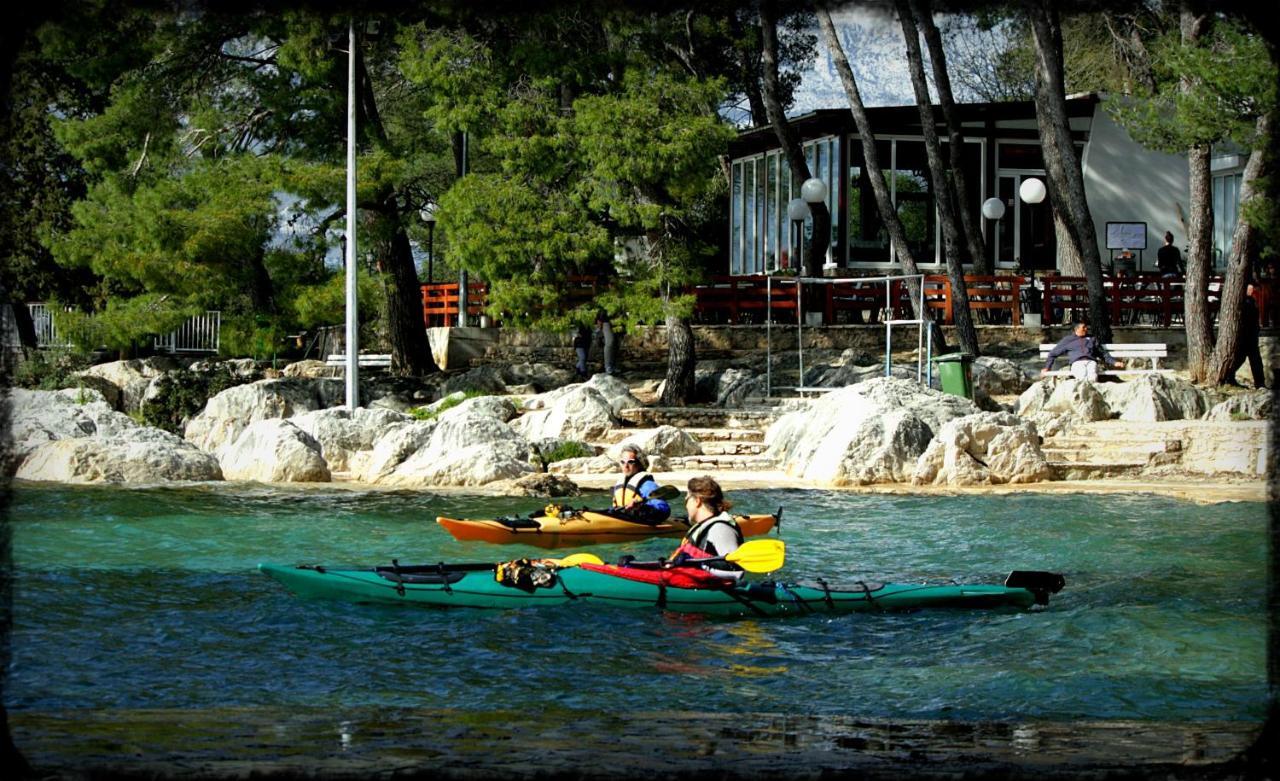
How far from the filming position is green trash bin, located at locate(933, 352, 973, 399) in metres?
20.2

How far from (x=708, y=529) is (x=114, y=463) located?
11.0 metres

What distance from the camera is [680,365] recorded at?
2353cm

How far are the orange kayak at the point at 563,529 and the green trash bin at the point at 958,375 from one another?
8082mm

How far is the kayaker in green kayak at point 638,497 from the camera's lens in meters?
13.0

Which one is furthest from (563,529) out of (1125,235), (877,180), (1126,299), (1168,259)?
(1125,235)

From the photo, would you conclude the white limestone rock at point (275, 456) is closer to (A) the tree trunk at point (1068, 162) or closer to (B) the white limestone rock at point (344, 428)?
(B) the white limestone rock at point (344, 428)

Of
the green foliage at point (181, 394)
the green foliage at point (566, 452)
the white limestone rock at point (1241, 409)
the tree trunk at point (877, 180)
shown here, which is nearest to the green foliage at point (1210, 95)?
the white limestone rock at point (1241, 409)

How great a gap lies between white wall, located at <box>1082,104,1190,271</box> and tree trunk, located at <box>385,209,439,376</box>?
15206mm

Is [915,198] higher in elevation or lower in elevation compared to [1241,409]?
higher

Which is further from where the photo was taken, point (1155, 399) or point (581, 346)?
point (581, 346)

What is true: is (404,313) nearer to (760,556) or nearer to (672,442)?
(672,442)

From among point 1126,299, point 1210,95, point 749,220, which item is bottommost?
point 1126,299

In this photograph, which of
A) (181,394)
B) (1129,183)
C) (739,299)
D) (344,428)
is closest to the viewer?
(344,428)

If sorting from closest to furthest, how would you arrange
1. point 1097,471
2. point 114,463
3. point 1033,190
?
point 1097,471, point 114,463, point 1033,190
